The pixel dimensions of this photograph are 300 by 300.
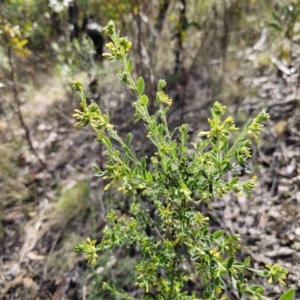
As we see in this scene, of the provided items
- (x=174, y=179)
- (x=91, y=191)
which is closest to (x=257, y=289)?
(x=174, y=179)

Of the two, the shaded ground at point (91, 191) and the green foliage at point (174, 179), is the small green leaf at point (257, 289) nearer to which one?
the green foliage at point (174, 179)

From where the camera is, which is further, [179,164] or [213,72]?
[213,72]

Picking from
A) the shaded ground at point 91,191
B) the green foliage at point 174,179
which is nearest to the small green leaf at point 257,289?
the green foliage at point 174,179

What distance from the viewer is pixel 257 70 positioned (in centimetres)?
335

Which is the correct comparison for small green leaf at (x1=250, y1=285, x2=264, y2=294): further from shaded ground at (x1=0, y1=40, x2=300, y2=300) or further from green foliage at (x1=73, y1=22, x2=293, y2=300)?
shaded ground at (x1=0, y1=40, x2=300, y2=300)

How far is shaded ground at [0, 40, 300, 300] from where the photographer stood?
2.10 metres

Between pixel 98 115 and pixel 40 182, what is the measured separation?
195cm

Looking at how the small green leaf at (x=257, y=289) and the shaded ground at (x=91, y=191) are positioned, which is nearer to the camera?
the small green leaf at (x=257, y=289)

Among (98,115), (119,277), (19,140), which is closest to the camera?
(98,115)

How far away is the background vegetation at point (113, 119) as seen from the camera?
7.09ft

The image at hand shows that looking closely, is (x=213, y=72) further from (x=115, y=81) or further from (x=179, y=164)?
(x=179, y=164)

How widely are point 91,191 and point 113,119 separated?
84 centimetres

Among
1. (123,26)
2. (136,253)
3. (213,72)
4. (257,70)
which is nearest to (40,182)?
(136,253)

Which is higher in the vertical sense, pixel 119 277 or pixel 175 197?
pixel 175 197
